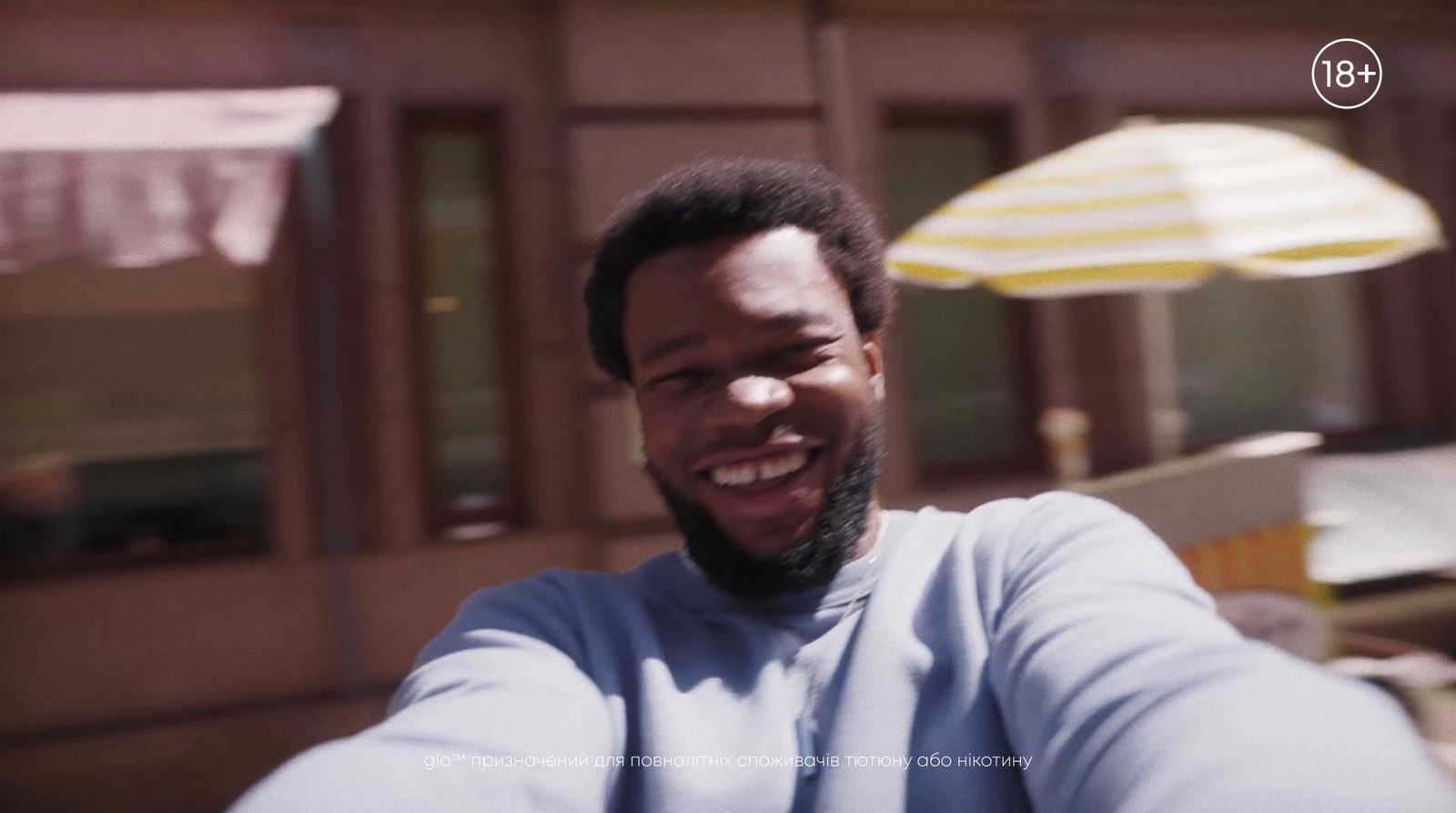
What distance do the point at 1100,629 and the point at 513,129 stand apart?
14.4ft

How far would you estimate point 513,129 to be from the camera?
4949 mm

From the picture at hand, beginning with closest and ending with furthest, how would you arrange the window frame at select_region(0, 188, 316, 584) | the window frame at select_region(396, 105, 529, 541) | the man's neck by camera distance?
the man's neck < the window frame at select_region(0, 188, 316, 584) < the window frame at select_region(396, 105, 529, 541)

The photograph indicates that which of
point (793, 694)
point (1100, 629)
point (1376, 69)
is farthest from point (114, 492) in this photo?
point (1376, 69)

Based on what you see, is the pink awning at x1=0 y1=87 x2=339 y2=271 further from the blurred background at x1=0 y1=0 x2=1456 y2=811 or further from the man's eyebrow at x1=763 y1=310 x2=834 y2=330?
the man's eyebrow at x1=763 y1=310 x2=834 y2=330

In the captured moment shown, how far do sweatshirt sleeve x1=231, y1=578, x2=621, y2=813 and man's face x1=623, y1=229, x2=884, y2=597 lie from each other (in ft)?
0.89

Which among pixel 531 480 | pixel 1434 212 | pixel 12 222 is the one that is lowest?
pixel 531 480

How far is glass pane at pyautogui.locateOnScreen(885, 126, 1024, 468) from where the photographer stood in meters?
5.66

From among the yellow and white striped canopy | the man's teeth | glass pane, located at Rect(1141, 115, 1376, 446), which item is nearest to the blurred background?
glass pane, located at Rect(1141, 115, 1376, 446)

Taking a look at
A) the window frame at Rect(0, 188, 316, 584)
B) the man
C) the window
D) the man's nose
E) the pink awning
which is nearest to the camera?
the man

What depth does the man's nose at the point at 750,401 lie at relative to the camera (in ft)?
4.28

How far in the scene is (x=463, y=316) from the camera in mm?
5023

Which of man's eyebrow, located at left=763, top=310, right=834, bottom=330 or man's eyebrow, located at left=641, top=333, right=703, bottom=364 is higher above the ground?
man's eyebrow, located at left=763, top=310, right=834, bottom=330

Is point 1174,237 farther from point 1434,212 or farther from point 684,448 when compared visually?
point 1434,212

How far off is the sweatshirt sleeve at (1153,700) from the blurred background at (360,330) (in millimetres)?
3332
